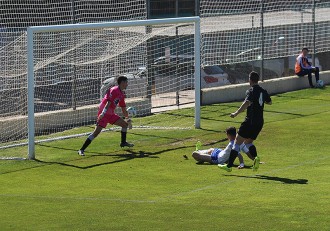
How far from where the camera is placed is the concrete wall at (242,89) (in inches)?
1171

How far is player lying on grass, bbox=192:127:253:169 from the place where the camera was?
19.1 m

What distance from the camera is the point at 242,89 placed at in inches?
1213

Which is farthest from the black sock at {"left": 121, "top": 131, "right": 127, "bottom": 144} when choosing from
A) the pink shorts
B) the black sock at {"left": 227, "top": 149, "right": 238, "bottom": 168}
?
the black sock at {"left": 227, "top": 149, "right": 238, "bottom": 168}

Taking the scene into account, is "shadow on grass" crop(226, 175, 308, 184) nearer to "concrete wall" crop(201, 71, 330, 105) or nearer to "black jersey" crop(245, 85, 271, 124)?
"black jersey" crop(245, 85, 271, 124)

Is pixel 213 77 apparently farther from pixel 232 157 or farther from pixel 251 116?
pixel 232 157

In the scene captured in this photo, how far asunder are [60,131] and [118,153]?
142 inches

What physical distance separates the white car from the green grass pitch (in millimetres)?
5232

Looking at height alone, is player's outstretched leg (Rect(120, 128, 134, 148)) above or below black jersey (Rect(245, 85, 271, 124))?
below

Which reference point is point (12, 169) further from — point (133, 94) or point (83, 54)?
point (133, 94)

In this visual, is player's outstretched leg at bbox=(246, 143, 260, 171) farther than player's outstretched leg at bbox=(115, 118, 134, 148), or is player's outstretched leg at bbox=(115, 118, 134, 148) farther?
player's outstretched leg at bbox=(115, 118, 134, 148)

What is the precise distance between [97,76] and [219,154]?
7057 mm

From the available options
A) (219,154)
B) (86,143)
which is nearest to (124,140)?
(86,143)

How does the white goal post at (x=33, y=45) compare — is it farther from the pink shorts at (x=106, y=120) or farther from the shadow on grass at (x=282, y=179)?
the shadow on grass at (x=282, y=179)

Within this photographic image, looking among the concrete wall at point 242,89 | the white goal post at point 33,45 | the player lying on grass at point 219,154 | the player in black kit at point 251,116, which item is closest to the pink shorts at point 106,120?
the white goal post at point 33,45
